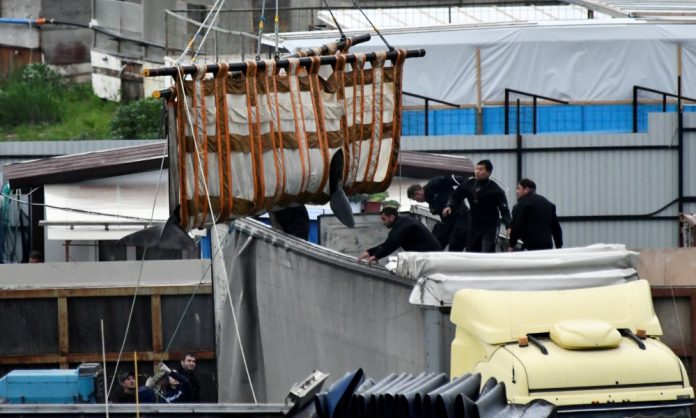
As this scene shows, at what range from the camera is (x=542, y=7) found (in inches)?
1444

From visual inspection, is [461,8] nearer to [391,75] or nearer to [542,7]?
[542,7]

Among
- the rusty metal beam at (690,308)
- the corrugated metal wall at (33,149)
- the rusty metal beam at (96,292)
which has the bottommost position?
the rusty metal beam at (96,292)

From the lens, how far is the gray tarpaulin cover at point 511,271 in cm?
1002

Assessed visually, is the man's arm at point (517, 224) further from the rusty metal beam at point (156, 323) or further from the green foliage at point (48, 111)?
the green foliage at point (48, 111)

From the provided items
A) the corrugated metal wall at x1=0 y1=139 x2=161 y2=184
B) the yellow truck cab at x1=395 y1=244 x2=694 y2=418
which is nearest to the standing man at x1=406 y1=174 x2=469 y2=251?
the yellow truck cab at x1=395 y1=244 x2=694 y2=418

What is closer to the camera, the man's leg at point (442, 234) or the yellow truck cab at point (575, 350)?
the yellow truck cab at point (575, 350)

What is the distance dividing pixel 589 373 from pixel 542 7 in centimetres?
2901

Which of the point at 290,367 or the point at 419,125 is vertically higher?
the point at 419,125

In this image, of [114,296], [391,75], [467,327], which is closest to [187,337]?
[114,296]

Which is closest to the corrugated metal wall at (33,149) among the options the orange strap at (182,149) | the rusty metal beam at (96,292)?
the rusty metal beam at (96,292)

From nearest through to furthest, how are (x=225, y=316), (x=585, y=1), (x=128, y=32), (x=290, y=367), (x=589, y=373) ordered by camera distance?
1. (x=589, y=373)
2. (x=290, y=367)
3. (x=225, y=316)
4. (x=585, y=1)
5. (x=128, y=32)

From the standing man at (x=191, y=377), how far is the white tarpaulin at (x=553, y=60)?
1303 centimetres

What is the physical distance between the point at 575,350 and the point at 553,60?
1963 centimetres

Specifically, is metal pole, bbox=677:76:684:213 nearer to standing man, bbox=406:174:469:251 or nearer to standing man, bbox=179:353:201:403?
standing man, bbox=406:174:469:251
